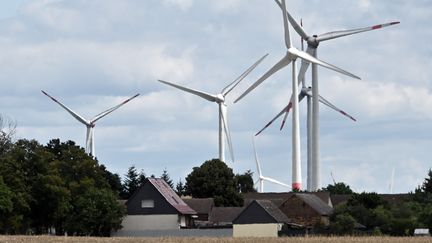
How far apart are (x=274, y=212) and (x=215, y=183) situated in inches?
1107

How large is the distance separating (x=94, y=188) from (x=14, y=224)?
1852cm

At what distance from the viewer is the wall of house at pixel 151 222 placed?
444 ft

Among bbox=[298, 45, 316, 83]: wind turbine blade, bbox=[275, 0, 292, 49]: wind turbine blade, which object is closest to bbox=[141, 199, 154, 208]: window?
bbox=[275, 0, 292, 49]: wind turbine blade

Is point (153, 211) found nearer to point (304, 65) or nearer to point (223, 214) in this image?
point (223, 214)

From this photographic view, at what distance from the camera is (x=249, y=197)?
634 feet

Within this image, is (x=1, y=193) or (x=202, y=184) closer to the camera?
(x=1, y=193)

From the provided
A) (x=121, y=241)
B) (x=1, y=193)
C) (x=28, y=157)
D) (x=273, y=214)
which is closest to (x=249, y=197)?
(x=273, y=214)

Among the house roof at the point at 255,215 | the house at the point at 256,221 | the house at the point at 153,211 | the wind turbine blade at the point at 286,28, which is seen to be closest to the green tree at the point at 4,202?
the house at the point at 153,211

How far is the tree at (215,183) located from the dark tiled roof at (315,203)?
1458 centimetres

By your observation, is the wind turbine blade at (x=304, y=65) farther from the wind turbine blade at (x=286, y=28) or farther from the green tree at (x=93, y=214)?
the green tree at (x=93, y=214)

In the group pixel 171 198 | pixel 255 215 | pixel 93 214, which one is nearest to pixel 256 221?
pixel 255 215

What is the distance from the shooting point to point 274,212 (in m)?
134

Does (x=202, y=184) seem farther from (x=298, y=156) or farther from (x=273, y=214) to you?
(x=273, y=214)

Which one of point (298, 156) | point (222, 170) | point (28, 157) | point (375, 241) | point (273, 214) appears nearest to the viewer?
point (375, 241)
